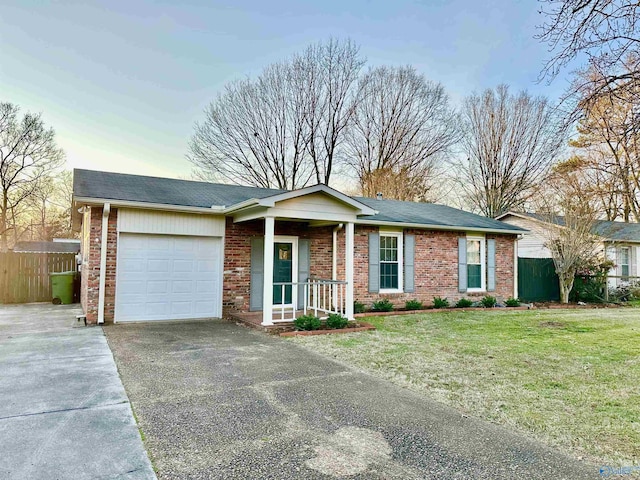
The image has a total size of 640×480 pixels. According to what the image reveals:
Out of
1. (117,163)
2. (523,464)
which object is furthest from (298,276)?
(117,163)

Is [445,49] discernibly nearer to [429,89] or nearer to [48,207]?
[429,89]

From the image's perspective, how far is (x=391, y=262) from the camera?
12.2 meters

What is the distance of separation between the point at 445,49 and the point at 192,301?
1085 cm

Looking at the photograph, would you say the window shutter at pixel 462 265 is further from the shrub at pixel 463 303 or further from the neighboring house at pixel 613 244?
the neighboring house at pixel 613 244

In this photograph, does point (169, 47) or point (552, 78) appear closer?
point (552, 78)

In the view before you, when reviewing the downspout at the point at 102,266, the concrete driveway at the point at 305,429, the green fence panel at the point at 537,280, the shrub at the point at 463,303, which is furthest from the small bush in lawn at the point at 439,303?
the downspout at the point at 102,266

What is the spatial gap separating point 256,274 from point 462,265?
6.87m

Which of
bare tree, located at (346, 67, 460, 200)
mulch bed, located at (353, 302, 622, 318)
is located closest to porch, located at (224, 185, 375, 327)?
mulch bed, located at (353, 302, 622, 318)

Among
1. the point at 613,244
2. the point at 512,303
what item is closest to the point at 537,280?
the point at 512,303

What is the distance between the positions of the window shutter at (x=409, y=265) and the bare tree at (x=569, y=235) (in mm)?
6142

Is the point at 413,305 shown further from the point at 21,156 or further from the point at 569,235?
the point at 21,156

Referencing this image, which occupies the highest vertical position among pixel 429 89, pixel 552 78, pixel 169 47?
pixel 429 89

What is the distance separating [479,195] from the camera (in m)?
26.7

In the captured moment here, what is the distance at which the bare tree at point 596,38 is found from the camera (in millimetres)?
4636
